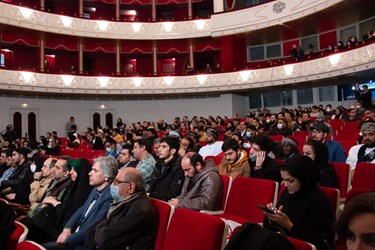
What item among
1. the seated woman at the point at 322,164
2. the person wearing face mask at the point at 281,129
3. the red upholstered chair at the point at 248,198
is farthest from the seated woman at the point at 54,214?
the person wearing face mask at the point at 281,129

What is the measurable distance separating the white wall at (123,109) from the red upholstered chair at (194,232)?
44.2 ft

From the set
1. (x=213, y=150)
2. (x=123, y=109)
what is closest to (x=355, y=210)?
(x=213, y=150)

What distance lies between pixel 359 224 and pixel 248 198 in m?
2.00

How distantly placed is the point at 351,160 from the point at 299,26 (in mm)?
11155

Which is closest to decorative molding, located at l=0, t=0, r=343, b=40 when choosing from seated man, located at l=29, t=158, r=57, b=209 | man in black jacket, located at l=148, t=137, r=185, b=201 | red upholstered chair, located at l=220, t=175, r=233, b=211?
man in black jacket, located at l=148, t=137, r=185, b=201

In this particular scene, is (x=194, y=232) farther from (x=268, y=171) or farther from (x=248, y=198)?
(x=268, y=171)

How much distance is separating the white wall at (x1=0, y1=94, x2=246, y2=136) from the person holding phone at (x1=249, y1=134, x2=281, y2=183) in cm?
1208

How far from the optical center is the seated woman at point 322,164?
314cm

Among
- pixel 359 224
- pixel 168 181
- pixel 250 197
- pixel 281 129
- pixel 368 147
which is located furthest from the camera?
pixel 281 129

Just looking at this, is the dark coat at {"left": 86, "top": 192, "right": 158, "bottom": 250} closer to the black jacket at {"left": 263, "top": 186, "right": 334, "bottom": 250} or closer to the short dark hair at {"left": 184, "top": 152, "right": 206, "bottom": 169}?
the black jacket at {"left": 263, "top": 186, "right": 334, "bottom": 250}

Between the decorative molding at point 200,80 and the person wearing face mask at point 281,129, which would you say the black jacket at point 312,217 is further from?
the decorative molding at point 200,80

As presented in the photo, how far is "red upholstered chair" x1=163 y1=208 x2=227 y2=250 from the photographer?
1.82 metres

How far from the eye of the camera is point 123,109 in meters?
16.6

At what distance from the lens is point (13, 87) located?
42.8 ft
